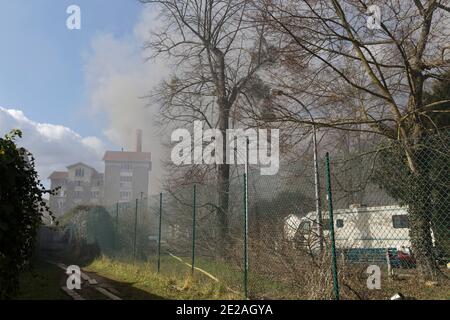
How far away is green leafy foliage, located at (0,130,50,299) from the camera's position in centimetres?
433

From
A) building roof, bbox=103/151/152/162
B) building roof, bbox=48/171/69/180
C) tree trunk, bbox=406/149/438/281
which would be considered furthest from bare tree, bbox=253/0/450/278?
building roof, bbox=48/171/69/180

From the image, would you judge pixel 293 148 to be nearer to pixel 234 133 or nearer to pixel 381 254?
pixel 381 254

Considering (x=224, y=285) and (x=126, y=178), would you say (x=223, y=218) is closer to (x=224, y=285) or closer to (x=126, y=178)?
(x=224, y=285)

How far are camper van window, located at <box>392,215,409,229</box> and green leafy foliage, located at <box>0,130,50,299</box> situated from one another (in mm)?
6388

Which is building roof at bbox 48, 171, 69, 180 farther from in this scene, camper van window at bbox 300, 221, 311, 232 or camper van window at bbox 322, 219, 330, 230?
camper van window at bbox 322, 219, 330, 230

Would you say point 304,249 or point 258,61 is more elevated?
point 258,61

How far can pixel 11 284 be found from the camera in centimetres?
454

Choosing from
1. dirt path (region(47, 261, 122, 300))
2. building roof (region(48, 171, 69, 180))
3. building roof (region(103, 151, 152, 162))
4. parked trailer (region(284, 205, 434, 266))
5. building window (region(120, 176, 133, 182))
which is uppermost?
building roof (region(103, 151, 152, 162))

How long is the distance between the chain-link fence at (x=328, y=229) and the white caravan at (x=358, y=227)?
24 mm

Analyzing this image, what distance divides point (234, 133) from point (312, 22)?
263 inches
